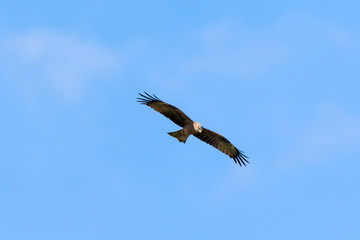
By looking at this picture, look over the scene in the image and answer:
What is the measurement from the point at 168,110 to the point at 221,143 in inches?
106

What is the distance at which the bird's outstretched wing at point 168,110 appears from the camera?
19094mm

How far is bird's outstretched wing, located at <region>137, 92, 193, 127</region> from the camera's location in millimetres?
19094

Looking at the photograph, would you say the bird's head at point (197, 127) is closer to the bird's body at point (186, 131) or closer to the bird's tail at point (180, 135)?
the bird's body at point (186, 131)

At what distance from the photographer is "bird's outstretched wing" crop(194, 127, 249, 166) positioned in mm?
20656

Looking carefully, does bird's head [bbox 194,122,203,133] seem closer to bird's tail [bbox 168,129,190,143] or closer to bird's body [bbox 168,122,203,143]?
bird's body [bbox 168,122,203,143]

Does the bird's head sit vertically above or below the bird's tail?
above

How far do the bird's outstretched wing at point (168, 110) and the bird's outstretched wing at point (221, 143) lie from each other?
1141 millimetres

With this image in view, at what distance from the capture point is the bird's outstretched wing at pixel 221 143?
20.7 m

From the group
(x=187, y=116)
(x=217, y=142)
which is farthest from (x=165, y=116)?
(x=217, y=142)

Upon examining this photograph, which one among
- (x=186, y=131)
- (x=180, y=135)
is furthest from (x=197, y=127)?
(x=180, y=135)

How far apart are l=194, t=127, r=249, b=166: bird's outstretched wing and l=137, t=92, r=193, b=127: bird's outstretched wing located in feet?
3.74

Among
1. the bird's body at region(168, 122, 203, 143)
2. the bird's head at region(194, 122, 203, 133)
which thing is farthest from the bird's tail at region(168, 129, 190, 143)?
the bird's head at region(194, 122, 203, 133)

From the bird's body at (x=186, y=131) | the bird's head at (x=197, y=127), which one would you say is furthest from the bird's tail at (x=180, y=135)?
the bird's head at (x=197, y=127)

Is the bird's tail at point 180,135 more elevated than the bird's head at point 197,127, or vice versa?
the bird's head at point 197,127
